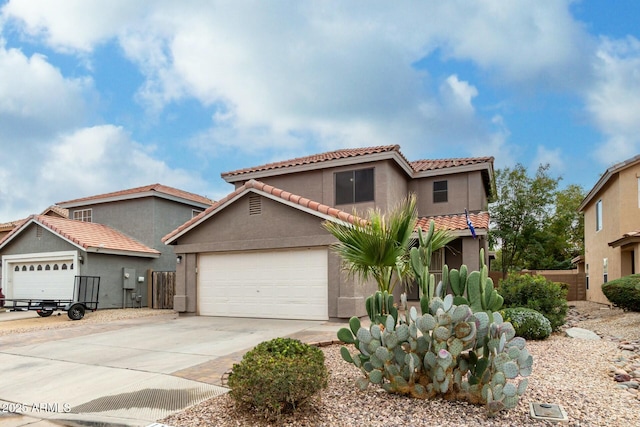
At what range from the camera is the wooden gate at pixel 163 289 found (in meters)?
20.2

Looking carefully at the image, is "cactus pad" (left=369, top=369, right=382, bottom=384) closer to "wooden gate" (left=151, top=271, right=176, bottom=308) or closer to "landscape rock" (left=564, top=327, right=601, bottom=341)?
"landscape rock" (left=564, top=327, right=601, bottom=341)

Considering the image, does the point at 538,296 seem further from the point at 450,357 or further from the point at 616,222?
the point at 616,222

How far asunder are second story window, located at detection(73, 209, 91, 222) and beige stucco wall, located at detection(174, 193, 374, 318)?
10.5 metres

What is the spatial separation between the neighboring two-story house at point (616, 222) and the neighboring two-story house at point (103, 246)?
1889 centimetres

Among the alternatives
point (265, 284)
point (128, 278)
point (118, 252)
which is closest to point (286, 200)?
point (265, 284)

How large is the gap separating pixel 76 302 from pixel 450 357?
15053 millimetres

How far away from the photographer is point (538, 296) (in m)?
11.6

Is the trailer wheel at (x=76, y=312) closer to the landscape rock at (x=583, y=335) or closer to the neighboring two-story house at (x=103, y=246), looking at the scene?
the neighboring two-story house at (x=103, y=246)

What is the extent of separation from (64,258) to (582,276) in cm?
2662

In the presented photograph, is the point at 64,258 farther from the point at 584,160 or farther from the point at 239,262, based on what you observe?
the point at 584,160

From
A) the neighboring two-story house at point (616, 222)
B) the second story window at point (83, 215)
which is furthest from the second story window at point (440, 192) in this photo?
the second story window at point (83, 215)

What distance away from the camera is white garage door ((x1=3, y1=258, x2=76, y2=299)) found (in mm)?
19438

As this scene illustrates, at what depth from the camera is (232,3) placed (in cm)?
1214

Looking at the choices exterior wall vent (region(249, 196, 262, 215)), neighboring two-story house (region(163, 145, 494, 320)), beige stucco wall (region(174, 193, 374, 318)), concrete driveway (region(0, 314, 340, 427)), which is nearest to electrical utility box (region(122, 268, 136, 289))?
neighboring two-story house (region(163, 145, 494, 320))
